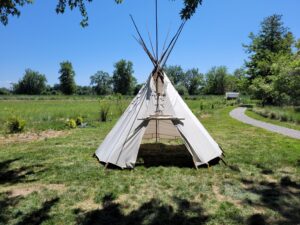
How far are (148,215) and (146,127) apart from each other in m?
2.74

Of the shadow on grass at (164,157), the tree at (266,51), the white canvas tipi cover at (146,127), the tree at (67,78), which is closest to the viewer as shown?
the white canvas tipi cover at (146,127)

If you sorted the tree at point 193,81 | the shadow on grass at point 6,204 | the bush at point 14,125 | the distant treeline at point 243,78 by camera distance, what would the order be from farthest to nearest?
the tree at point 193,81
the distant treeline at point 243,78
the bush at point 14,125
the shadow on grass at point 6,204

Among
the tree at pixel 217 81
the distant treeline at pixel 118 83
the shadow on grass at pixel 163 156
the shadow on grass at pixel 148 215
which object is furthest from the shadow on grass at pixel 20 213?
the tree at pixel 217 81

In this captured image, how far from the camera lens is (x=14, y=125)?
10.7 metres

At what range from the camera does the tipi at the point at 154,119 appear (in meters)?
5.64

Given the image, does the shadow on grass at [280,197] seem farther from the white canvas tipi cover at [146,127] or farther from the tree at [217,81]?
the tree at [217,81]

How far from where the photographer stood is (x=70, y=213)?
11.7 ft

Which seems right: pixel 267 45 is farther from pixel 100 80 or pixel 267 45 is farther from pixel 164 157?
pixel 100 80

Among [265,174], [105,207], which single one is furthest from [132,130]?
[265,174]

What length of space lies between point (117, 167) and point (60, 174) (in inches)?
49.3

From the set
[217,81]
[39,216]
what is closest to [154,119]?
[39,216]

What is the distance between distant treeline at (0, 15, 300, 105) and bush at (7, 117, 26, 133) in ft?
23.1

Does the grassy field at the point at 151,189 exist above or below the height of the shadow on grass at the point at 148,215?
below

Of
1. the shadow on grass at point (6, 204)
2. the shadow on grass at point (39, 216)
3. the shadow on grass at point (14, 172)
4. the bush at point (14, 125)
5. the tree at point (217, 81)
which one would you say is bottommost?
the shadow on grass at point (14, 172)
